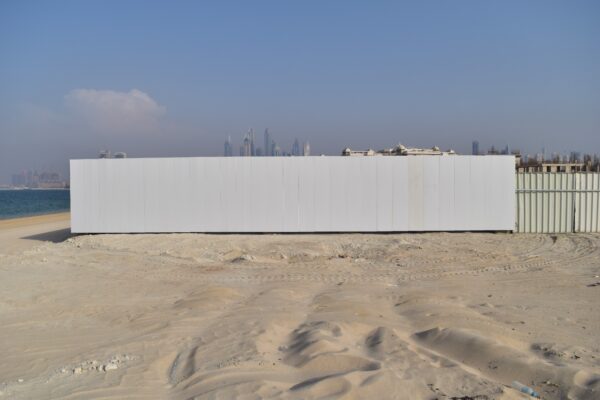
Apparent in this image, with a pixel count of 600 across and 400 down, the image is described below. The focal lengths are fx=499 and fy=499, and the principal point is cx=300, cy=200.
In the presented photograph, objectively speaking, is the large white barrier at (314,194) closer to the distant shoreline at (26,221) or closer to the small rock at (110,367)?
the small rock at (110,367)

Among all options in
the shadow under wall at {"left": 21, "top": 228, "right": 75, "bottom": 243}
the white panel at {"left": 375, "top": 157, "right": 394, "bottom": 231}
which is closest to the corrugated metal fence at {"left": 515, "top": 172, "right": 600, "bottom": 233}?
the white panel at {"left": 375, "top": 157, "right": 394, "bottom": 231}

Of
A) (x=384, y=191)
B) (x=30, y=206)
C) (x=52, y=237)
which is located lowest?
(x=30, y=206)

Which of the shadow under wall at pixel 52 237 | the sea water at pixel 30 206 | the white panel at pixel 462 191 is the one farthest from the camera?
the sea water at pixel 30 206

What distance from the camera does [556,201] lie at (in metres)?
17.2

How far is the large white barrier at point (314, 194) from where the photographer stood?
1647 centimetres

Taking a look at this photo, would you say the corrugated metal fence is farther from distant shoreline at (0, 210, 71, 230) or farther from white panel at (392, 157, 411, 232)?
distant shoreline at (0, 210, 71, 230)

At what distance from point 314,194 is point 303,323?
9.48 m

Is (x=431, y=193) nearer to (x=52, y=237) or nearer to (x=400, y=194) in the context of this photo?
(x=400, y=194)

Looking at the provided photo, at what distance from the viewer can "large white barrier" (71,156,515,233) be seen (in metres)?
16.5

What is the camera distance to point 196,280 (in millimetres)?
10977

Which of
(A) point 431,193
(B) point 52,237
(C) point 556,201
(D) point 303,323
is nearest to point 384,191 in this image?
(A) point 431,193

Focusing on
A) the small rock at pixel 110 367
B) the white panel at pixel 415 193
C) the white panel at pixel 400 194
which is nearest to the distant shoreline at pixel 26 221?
the white panel at pixel 400 194

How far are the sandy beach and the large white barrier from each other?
2281 mm

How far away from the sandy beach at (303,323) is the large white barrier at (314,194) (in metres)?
2.28
